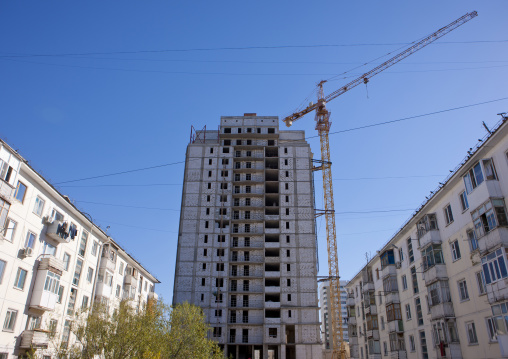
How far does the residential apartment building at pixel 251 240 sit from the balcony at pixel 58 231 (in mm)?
40063

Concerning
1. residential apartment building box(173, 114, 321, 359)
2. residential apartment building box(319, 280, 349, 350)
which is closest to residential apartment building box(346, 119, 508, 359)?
residential apartment building box(173, 114, 321, 359)

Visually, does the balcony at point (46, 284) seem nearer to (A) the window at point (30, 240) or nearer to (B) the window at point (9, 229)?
(A) the window at point (30, 240)

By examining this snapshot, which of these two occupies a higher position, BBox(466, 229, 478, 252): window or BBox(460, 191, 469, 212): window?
BBox(460, 191, 469, 212): window

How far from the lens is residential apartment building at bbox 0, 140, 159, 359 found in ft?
96.7

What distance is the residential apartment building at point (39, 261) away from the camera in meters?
29.5

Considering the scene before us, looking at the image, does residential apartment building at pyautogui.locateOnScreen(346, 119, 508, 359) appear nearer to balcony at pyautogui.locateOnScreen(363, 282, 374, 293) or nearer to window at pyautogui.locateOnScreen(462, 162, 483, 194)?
window at pyautogui.locateOnScreen(462, 162, 483, 194)

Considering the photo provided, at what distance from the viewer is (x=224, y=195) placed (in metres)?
80.7

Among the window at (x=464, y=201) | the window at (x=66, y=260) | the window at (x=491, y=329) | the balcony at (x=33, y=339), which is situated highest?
the window at (x=464, y=201)

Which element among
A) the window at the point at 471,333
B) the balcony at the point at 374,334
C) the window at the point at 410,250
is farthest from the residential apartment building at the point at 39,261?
the balcony at the point at 374,334

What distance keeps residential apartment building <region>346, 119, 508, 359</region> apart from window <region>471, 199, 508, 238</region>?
0.06 metres

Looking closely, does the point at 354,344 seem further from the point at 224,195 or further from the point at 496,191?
the point at 496,191

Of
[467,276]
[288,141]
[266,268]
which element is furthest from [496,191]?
[288,141]

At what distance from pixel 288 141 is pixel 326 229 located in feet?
67.7

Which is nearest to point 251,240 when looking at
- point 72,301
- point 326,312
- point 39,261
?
point 72,301
